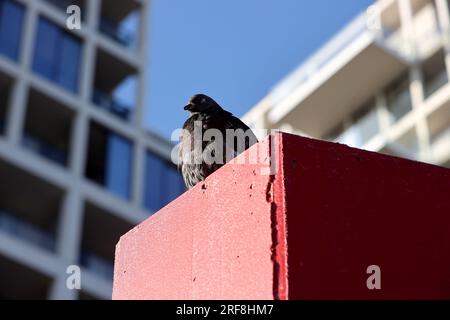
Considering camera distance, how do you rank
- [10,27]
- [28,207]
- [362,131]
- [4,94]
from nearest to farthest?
[362,131], [4,94], [28,207], [10,27]

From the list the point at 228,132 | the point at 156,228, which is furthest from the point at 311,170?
the point at 228,132

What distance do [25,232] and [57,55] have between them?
6711 mm

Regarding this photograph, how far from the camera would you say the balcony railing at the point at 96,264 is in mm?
27953

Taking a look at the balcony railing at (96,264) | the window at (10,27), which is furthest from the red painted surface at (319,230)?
the window at (10,27)

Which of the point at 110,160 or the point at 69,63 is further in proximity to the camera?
the point at 110,160

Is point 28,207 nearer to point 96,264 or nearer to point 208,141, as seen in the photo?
point 96,264

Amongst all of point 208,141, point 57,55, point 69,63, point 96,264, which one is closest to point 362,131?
point 96,264

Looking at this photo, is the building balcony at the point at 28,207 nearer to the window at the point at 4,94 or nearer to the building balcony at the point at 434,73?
the window at the point at 4,94

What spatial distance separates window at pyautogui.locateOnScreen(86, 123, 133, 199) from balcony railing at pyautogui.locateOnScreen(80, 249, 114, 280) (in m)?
2.28

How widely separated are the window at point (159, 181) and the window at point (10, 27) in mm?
6118

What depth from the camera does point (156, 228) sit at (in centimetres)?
447

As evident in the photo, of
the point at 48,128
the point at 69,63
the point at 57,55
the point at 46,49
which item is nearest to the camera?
the point at 48,128

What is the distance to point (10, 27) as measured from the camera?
29.3 m

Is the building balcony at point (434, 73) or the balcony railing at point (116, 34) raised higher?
the balcony railing at point (116, 34)
